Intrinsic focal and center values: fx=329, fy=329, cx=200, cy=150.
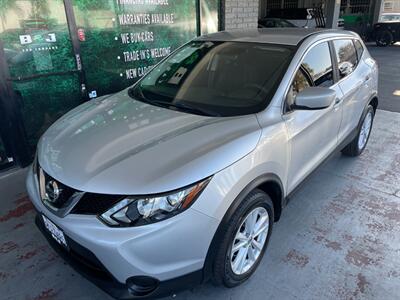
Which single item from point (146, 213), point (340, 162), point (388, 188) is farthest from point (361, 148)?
point (146, 213)

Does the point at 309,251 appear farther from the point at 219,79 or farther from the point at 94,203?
the point at 94,203

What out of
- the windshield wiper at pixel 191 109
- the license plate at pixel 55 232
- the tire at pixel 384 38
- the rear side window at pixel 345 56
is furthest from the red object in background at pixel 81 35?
the tire at pixel 384 38

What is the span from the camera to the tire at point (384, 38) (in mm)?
16789

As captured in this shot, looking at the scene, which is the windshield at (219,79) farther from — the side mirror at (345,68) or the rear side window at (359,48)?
the rear side window at (359,48)

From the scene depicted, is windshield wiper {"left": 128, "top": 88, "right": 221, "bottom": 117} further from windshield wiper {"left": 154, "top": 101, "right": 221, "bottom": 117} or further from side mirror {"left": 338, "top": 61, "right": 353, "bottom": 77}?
side mirror {"left": 338, "top": 61, "right": 353, "bottom": 77}

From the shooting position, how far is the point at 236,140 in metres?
1.97

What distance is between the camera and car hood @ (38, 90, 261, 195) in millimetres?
1728

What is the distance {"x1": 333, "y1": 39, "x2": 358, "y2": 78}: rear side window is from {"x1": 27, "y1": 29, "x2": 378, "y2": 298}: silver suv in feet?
0.19

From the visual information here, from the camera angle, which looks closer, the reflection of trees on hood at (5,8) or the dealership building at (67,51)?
the reflection of trees on hood at (5,8)

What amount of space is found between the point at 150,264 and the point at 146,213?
0.26 m

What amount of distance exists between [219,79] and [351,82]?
5.10ft

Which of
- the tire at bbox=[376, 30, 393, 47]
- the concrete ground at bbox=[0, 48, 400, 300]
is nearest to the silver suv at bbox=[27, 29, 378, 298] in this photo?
the concrete ground at bbox=[0, 48, 400, 300]

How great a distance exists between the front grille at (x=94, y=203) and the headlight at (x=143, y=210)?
3cm

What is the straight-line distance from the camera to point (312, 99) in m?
2.27
